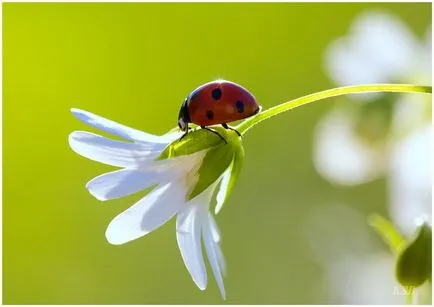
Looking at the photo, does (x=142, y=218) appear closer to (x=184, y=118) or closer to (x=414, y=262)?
(x=184, y=118)

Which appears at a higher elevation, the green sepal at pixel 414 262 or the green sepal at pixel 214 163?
the green sepal at pixel 214 163

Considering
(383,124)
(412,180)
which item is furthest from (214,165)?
(383,124)

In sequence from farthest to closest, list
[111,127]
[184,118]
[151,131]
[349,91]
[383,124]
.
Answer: [151,131], [383,124], [184,118], [111,127], [349,91]

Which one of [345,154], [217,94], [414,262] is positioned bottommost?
[414,262]

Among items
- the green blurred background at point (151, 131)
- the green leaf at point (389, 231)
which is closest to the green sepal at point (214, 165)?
the green leaf at point (389, 231)

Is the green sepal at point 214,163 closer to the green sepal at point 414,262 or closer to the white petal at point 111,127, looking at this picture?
the white petal at point 111,127

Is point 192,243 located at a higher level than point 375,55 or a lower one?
lower
